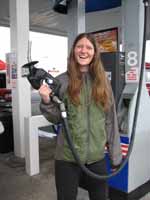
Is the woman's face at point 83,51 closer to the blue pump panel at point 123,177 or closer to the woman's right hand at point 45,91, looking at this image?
the woman's right hand at point 45,91

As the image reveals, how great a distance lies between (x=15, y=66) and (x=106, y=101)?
2.99 metres

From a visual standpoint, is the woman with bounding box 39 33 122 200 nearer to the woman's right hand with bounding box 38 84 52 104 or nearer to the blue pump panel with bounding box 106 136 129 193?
the woman's right hand with bounding box 38 84 52 104

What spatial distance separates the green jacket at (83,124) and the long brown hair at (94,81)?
0.10 feet

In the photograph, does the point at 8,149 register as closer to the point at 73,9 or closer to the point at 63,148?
the point at 73,9

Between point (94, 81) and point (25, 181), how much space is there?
211 centimetres

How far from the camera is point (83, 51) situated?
1.54m

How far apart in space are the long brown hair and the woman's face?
0.08 feet

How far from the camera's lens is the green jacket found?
1500 millimetres

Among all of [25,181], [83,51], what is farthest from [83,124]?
[25,181]

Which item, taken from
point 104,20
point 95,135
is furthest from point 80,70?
point 104,20

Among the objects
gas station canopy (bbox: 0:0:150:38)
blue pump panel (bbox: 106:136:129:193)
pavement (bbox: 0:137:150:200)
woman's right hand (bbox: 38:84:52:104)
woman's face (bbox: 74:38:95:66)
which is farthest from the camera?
gas station canopy (bbox: 0:0:150:38)

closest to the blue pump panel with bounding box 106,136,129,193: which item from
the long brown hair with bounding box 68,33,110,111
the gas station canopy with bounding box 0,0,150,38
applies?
the long brown hair with bounding box 68,33,110,111

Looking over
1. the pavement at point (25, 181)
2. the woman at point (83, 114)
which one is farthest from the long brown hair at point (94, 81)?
the pavement at point (25, 181)

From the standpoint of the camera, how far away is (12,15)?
4219mm
